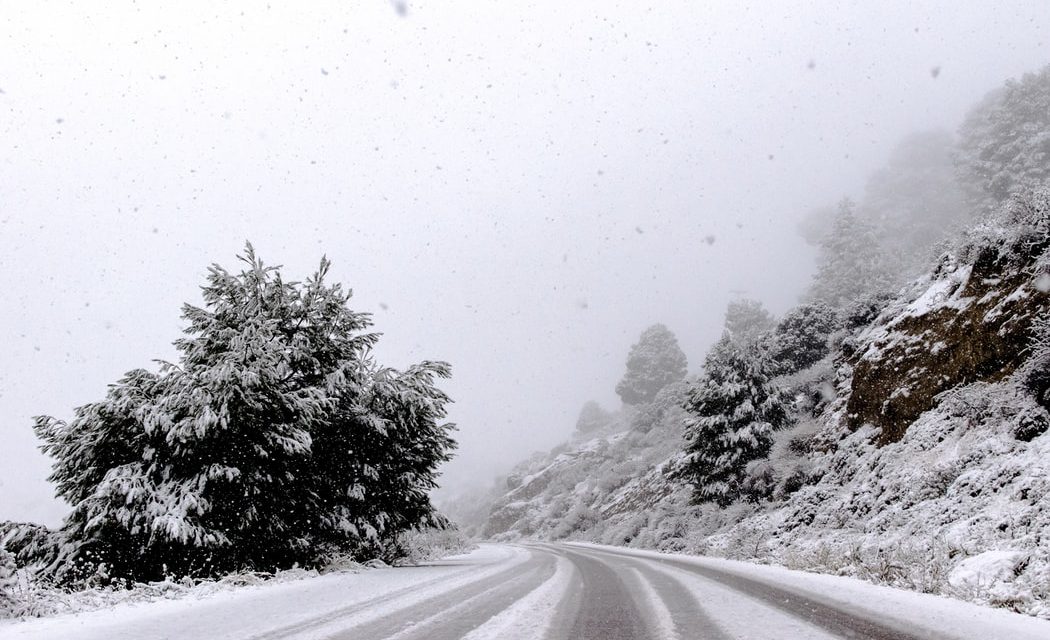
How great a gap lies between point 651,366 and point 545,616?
65.3 m

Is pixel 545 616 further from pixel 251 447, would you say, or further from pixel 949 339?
pixel 949 339

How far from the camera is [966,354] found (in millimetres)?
13133

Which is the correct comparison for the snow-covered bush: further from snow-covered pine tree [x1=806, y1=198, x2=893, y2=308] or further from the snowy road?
snow-covered pine tree [x1=806, y1=198, x2=893, y2=308]

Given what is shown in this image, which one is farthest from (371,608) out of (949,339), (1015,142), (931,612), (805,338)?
(1015,142)

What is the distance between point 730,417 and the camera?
70.3ft

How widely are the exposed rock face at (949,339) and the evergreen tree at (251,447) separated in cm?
1172

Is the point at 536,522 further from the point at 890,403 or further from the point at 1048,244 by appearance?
the point at 1048,244

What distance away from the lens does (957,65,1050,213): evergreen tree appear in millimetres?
37000

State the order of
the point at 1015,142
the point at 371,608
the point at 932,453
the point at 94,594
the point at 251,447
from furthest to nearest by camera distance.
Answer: the point at 1015,142 < the point at 932,453 < the point at 251,447 < the point at 94,594 < the point at 371,608

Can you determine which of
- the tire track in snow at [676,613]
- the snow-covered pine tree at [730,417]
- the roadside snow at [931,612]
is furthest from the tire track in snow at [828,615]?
the snow-covered pine tree at [730,417]

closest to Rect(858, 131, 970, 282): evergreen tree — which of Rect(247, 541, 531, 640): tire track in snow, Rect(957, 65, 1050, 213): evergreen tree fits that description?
Rect(957, 65, 1050, 213): evergreen tree

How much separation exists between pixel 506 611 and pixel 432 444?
8.46 meters

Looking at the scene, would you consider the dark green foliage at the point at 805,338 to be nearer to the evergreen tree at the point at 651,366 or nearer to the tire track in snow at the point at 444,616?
the tire track in snow at the point at 444,616

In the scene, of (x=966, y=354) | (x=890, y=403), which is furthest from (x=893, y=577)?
(x=890, y=403)
